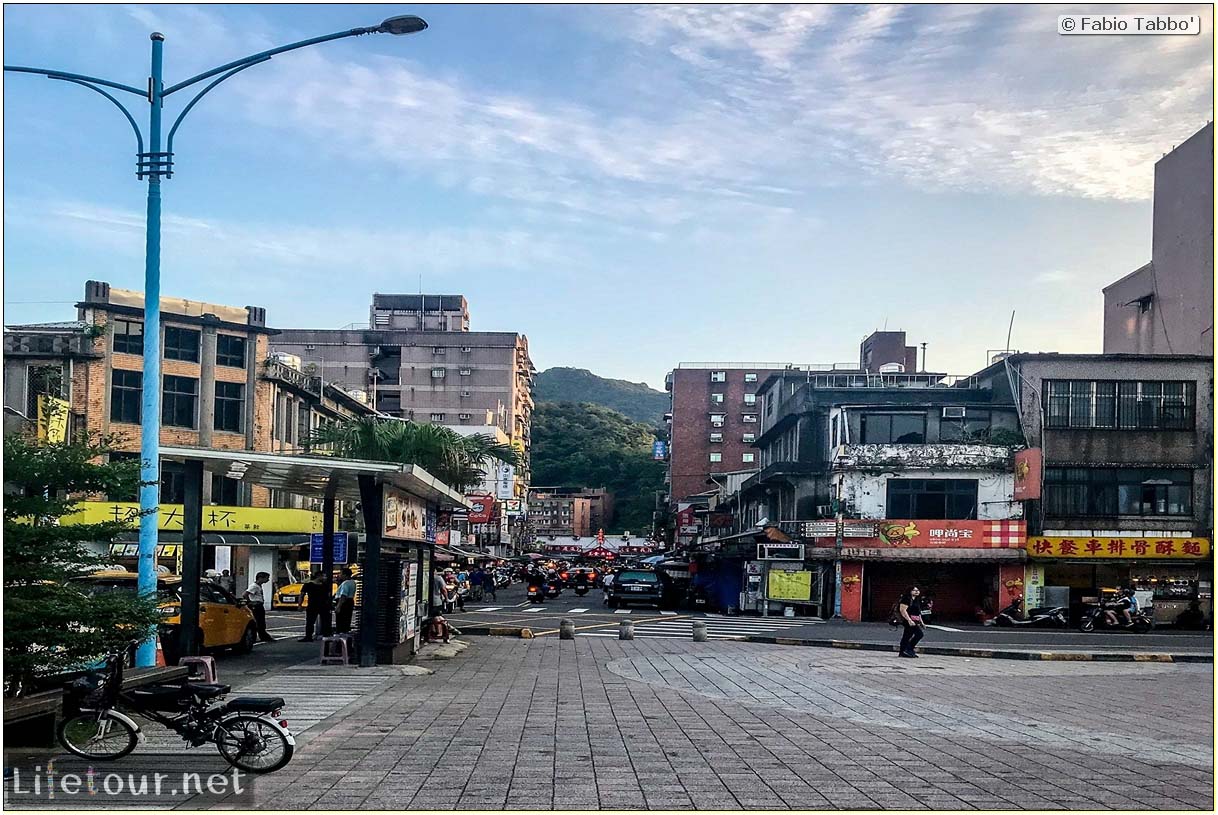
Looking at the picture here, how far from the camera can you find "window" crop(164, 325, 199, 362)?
161 feet

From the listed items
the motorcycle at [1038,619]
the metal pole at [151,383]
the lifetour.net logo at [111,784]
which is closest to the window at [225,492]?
the motorcycle at [1038,619]

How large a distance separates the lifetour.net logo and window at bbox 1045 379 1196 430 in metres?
39.1

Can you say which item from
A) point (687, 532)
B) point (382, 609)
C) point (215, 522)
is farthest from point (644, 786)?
point (687, 532)

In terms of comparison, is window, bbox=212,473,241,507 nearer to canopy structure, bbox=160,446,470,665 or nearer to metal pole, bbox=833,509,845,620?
metal pole, bbox=833,509,845,620

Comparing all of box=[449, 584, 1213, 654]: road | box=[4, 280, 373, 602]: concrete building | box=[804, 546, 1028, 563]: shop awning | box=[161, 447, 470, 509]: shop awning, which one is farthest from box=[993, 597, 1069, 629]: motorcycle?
box=[4, 280, 373, 602]: concrete building

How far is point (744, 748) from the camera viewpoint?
38.5 ft

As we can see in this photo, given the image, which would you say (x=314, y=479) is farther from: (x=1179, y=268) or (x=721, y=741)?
(x=1179, y=268)

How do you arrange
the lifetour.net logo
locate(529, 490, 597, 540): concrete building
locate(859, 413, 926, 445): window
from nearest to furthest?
Result: the lifetour.net logo → locate(859, 413, 926, 445): window → locate(529, 490, 597, 540): concrete building

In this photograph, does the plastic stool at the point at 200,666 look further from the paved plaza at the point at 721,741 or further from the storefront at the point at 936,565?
the storefront at the point at 936,565

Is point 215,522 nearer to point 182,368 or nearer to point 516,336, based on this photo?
point 182,368

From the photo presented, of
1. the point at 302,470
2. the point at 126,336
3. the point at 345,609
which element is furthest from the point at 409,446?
the point at 302,470

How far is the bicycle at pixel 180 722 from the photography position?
9.88 m

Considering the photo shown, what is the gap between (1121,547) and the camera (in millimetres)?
42281

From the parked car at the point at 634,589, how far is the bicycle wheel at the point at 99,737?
34.6 metres
